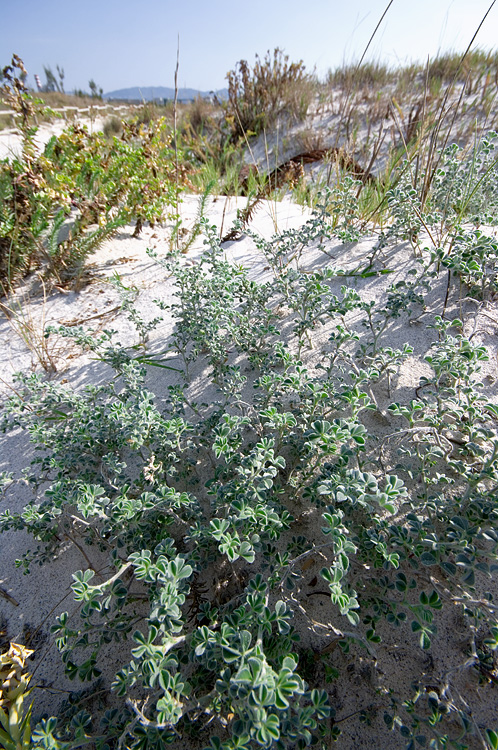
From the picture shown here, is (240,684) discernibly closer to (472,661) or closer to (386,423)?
(472,661)

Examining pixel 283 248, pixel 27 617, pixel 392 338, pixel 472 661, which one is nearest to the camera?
pixel 472 661

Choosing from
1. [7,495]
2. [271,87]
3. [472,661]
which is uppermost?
[271,87]

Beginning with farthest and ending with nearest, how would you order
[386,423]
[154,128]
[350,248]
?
[154,128] < [350,248] < [386,423]

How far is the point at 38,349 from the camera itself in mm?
2744

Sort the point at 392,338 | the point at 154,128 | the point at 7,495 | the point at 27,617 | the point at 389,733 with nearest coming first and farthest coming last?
1. the point at 389,733
2. the point at 27,617
3. the point at 7,495
4. the point at 392,338
5. the point at 154,128

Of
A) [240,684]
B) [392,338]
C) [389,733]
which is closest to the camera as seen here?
[240,684]

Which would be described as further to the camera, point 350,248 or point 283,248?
point 350,248

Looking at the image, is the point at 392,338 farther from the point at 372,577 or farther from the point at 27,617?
the point at 27,617

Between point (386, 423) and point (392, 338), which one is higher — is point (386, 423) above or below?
below

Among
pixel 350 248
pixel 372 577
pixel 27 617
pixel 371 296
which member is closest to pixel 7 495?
pixel 27 617

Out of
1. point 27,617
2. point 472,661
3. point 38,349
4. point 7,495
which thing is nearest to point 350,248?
point 38,349

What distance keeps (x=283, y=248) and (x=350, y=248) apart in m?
0.89

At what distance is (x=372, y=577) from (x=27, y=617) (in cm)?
153

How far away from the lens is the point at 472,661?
115 centimetres
